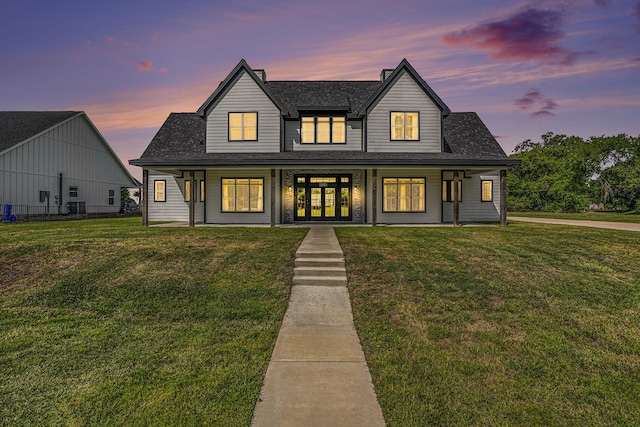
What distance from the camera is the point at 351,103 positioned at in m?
20.0

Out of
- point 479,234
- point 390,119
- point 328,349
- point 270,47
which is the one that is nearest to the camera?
point 328,349

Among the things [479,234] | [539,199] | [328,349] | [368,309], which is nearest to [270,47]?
[479,234]

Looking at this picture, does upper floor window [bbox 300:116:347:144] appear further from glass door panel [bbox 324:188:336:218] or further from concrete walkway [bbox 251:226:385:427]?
concrete walkway [bbox 251:226:385:427]

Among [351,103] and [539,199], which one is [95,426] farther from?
[539,199]

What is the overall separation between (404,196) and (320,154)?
531 centimetres

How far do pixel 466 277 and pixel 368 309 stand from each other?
2916 mm

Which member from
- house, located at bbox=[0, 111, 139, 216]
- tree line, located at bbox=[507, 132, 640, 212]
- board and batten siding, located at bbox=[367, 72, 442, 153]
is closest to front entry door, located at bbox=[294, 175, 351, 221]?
board and batten siding, located at bbox=[367, 72, 442, 153]

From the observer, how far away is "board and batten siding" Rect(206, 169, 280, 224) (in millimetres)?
18953

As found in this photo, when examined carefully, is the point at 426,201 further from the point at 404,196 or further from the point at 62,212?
the point at 62,212

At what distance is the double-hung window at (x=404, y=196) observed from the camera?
19156mm

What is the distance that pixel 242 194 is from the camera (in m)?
19.2

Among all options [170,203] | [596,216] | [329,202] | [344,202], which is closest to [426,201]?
[344,202]

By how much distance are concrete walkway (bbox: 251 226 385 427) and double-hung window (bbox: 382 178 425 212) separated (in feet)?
39.5

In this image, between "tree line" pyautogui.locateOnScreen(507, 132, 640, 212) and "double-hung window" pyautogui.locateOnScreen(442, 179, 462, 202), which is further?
"tree line" pyautogui.locateOnScreen(507, 132, 640, 212)
